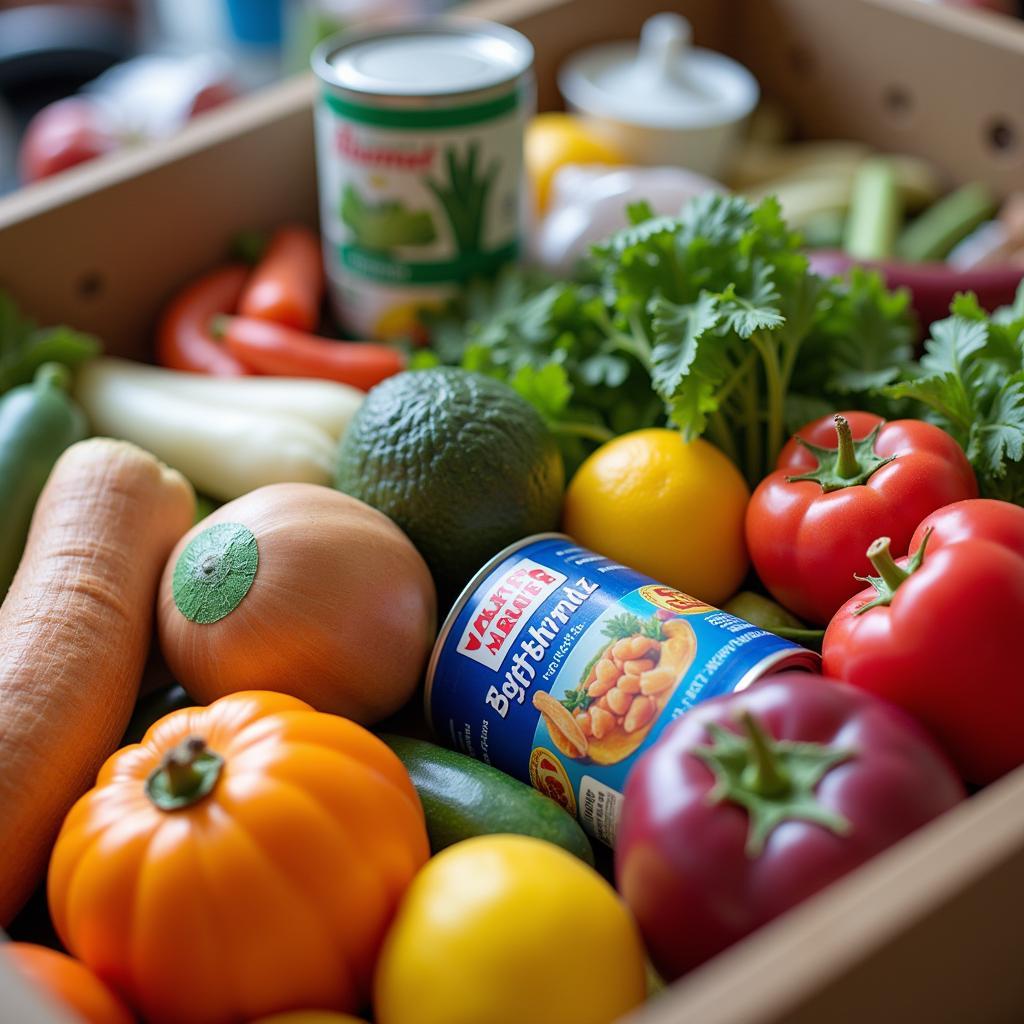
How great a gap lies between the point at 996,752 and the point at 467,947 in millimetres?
300

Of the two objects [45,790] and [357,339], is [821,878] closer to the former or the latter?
[45,790]

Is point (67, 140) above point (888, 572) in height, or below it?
below

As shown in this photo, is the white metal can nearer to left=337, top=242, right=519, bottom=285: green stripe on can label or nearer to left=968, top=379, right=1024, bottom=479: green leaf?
left=337, top=242, right=519, bottom=285: green stripe on can label

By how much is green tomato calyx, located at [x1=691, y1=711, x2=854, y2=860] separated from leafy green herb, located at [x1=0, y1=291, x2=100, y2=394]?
71 centimetres

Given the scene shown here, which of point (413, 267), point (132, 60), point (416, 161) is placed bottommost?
point (132, 60)

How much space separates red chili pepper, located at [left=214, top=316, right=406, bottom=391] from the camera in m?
1.05

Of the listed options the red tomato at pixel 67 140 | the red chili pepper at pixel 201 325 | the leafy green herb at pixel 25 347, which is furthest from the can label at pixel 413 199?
the red tomato at pixel 67 140

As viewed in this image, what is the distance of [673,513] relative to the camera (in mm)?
792

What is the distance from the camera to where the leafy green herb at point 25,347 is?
3.24ft

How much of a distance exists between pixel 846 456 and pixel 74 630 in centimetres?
49

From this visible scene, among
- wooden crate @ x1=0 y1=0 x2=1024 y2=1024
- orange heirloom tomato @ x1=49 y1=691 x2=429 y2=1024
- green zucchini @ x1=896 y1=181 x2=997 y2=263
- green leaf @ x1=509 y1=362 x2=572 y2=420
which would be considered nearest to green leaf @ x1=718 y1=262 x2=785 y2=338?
green leaf @ x1=509 y1=362 x2=572 y2=420

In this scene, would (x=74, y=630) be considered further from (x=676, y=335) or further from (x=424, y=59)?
(x=424, y=59)

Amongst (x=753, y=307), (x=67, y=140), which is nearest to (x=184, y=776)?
(x=753, y=307)

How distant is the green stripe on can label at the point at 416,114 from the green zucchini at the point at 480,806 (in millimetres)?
532
